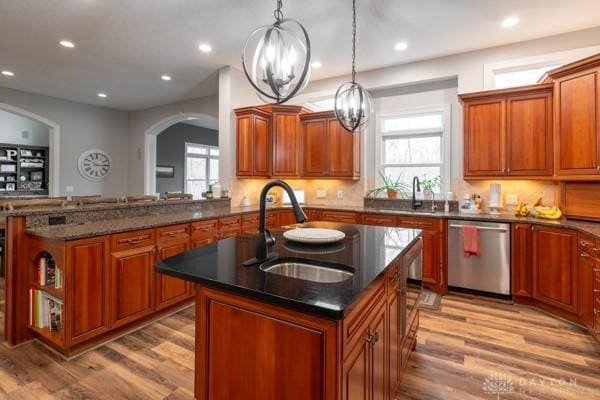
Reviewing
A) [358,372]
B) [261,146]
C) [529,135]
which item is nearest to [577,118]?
[529,135]

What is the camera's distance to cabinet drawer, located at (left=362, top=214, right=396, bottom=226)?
13.3 ft

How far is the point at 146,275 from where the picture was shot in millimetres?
2785

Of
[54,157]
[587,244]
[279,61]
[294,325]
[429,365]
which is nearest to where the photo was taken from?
[294,325]

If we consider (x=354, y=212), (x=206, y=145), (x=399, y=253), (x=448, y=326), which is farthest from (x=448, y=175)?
(x=206, y=145)

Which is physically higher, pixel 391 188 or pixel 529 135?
pixel 529 135

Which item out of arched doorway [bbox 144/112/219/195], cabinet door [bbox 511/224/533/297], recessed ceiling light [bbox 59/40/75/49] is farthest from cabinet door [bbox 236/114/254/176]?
cabinet door [bbox 511/224/533/297]

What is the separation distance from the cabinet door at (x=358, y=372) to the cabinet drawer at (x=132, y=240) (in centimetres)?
221

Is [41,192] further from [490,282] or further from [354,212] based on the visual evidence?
[490,282]

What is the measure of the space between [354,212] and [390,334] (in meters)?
2.83

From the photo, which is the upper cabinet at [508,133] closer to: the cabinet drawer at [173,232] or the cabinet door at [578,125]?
the cabinet door at [578,125]

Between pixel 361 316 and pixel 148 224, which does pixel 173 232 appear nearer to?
pixel 148 224

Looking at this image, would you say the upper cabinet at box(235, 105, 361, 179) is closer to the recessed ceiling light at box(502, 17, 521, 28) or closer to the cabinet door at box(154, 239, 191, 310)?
the cabinet door at box(154, 239, 191, 310)

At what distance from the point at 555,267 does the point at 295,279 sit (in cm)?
315

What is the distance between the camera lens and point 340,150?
482 cm
